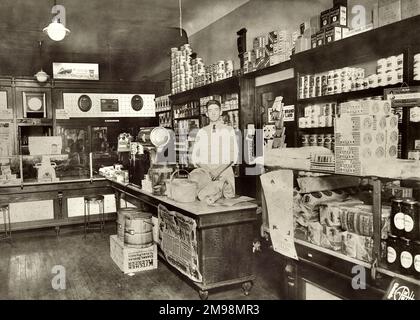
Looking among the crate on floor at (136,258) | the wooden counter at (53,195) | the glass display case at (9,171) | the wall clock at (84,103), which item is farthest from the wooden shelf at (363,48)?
the wall clock at (84,103)

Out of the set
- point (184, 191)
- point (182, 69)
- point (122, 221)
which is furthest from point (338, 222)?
point (182, 69)

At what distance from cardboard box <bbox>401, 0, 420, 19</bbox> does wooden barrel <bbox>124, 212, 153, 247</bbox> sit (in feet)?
10.4

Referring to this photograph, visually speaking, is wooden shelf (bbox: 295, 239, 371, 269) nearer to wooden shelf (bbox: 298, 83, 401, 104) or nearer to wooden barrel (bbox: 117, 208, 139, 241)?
wooden shelf (bbox: 298, 83, 401, 104)

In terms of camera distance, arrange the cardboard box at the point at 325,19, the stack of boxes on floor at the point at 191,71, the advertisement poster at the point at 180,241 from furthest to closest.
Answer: the stack of boxes on floor at the point at 191,71
the cardboard box at the point at 325,19
the advertisement poster at the point at 180,241

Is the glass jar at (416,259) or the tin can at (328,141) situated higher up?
the tin can at (328,141)

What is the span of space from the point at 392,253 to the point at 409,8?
1.96 meters

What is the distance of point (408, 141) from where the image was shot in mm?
3223

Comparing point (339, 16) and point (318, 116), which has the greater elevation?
point (339, 16)

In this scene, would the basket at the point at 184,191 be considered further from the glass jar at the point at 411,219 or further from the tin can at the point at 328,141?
the glass jar at the point at 411,219

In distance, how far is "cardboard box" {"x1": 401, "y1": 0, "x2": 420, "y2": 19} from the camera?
2973mm

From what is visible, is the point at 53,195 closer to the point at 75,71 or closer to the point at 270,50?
the point at 75,71

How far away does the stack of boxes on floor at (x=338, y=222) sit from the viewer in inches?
94.3

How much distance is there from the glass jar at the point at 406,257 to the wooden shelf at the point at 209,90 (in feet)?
12.2

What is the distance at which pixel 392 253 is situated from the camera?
2168 mm
